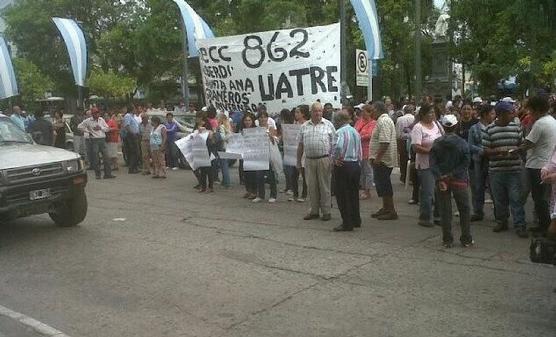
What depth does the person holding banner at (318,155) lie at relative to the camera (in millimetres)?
9273

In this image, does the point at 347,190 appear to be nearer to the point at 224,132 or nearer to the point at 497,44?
the point at 224,132

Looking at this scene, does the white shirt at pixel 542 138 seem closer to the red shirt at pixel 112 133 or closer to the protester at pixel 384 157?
the protester at pixel 384 157

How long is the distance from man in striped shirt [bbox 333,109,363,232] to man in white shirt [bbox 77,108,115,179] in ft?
29.7

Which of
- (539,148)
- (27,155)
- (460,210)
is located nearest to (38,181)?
(27,155)

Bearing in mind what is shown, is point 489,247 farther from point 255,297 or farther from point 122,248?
point 122,248

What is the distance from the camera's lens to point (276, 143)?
11695 mm

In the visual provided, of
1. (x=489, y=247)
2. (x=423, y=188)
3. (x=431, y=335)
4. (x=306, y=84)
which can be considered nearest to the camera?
(x=431, y=335)

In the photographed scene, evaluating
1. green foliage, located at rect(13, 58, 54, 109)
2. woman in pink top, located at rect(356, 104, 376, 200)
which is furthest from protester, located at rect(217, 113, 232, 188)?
green foliage, located at rect(13, 58, 54, 109)

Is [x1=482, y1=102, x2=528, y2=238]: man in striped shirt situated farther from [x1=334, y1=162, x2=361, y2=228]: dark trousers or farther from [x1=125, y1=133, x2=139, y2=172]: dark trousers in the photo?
[x1=125, y1=133, x2=139, y2=172]: dark trousers

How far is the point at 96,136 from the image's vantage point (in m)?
16.1

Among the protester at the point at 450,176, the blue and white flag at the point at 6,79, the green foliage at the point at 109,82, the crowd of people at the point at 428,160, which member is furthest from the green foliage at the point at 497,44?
the green foliage at the point at 109,82

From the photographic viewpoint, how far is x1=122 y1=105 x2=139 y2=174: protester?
57.1 feet

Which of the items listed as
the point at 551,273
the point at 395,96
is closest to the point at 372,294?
the point at 551,273

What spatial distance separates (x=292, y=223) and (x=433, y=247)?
7.97 feet
